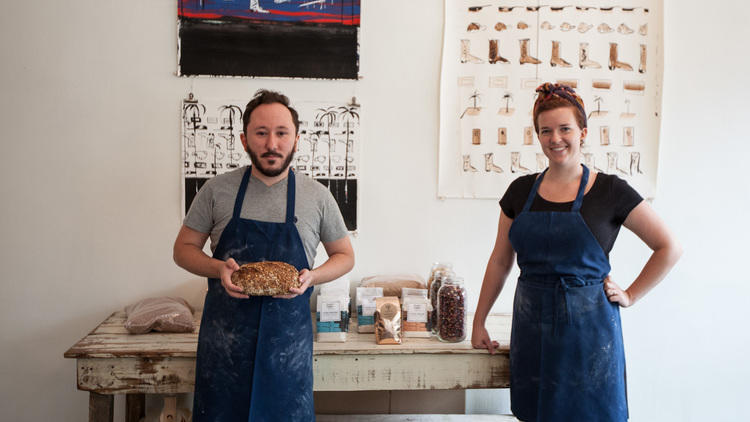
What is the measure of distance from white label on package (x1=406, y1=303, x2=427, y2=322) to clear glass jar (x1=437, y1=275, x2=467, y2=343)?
3.0 inches

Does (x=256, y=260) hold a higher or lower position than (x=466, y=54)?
lower

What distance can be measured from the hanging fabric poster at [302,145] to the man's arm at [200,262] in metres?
0.91

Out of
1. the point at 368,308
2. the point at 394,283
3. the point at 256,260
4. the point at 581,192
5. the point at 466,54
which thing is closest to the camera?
the point at 256,260

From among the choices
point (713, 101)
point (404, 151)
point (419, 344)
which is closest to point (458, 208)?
point (404, 151)

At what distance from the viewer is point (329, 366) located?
2.12 metres

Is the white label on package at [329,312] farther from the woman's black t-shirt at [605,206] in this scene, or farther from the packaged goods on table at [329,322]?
the woman's black t-shirt at [605,206]

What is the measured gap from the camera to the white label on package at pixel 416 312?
226 centimetres

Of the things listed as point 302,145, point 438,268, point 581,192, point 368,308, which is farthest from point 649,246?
point 302,145

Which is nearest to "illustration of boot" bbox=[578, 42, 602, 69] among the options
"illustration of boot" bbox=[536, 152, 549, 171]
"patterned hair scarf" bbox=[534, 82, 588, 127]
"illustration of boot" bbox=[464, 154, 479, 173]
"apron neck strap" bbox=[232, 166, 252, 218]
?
"illustration of boot" bbox=[536, 152, 549, 171]

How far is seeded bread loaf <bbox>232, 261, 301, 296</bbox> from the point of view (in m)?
1.57

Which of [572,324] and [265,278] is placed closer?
[265,278]

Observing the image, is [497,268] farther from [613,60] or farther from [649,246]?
[613,60]

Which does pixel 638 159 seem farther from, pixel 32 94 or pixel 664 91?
pixel 32 94

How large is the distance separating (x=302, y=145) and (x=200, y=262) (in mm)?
1099
